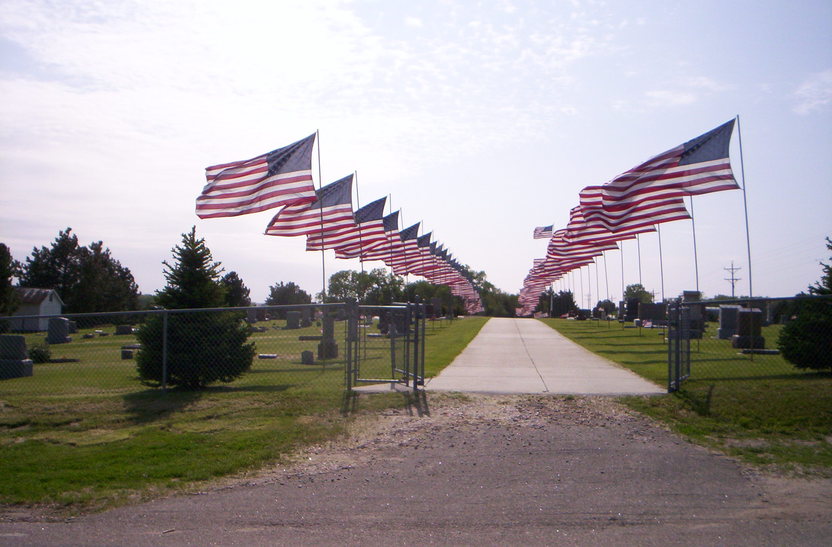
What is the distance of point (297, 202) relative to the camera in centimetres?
1742

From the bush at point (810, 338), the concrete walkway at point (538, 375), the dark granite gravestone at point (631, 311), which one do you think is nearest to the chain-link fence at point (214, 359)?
the concrete walkway at point (538, 375)

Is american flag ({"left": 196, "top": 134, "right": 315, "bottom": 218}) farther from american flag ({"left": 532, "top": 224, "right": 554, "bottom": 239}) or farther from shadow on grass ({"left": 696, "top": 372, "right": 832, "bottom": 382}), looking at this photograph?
american flag ({"left": 532, "top": 224, "right": 554, "bottom": 239})

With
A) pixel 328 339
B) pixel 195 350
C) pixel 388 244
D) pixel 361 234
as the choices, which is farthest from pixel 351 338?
pixel 388 244

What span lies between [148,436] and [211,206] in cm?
847

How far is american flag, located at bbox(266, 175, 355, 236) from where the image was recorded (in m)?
20.3

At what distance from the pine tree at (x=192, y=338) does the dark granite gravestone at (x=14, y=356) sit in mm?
4802

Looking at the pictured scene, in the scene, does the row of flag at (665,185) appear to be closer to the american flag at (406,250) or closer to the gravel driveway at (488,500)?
the gravel driveway at (488,500)

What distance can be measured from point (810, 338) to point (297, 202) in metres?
11.1

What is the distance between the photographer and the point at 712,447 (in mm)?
8820

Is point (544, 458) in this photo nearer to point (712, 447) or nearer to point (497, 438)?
point (497, 438)

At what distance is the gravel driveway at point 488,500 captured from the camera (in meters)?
6.13

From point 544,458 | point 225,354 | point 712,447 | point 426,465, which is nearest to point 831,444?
point 712,447

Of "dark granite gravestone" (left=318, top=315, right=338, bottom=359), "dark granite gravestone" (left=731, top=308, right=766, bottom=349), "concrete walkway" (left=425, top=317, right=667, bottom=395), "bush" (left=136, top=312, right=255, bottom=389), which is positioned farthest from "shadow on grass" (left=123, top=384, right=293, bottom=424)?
"dark granite gravestone" (left=731, top=308, right=766, bottom=349)

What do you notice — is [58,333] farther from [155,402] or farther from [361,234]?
[155,402]
